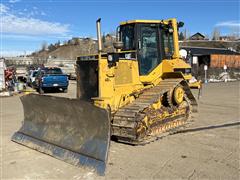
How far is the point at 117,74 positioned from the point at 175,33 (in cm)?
250

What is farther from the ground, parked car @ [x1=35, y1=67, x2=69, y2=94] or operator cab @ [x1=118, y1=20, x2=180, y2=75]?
operator cab @ [x1=118, y1=20, x2=180, y2=75]

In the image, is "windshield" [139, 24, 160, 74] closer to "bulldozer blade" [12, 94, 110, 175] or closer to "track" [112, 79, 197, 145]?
"track" [112, 79, 197, 145]

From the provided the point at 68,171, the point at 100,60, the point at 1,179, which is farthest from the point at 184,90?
the point at 1,179

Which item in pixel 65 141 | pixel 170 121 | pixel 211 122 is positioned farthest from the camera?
pixel 211 122

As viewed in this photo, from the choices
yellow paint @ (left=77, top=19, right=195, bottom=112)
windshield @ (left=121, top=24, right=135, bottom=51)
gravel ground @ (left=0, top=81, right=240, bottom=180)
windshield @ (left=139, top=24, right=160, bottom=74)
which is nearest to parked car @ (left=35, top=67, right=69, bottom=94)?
gravel ground @ (left=0, top=81, right=240, bottom=180)

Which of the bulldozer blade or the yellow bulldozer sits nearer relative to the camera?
the bulldozer blade

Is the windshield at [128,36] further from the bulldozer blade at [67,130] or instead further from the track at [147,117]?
the bulldozer blade at [67,130]

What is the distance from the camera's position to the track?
742 centimetres

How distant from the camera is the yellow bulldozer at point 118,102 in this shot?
658cm

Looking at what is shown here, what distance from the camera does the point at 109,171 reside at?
593 centimetres

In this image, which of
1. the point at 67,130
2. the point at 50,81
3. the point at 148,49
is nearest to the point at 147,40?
the point at 148,49

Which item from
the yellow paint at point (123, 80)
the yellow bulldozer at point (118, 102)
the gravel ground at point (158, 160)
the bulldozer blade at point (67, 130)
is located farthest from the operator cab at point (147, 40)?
the bulldozer blade at point (67, 130)

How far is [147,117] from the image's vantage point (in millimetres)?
7730

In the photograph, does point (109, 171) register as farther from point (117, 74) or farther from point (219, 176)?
point (117, 74)
